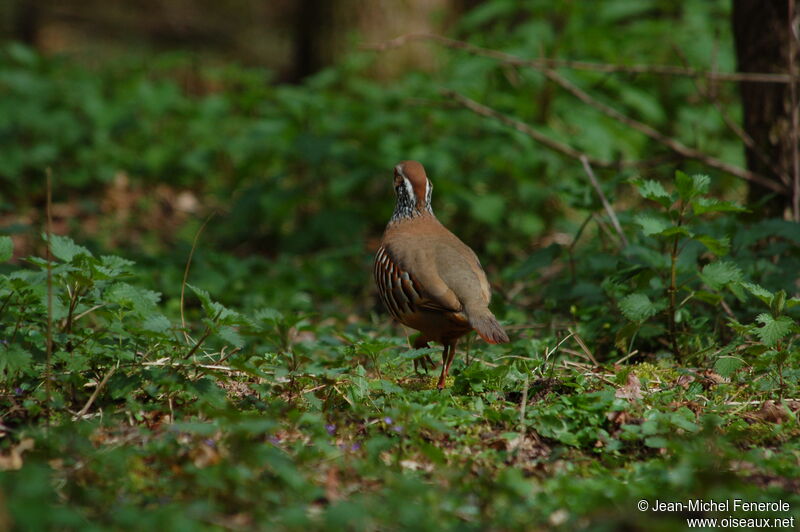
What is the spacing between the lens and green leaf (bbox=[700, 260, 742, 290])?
368 centimetres

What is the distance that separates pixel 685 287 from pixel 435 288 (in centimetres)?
121

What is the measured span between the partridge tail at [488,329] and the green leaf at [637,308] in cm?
62

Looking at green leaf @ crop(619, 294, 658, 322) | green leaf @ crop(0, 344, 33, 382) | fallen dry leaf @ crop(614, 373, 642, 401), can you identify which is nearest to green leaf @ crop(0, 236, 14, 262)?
green leaf @ crop(0, 344, 33, 382)

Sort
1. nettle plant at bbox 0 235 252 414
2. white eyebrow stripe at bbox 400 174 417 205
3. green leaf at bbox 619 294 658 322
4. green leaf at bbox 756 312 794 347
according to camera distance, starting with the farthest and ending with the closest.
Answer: white eyebrow stripe at bbox 400 174 417 205 < green leaf at bbox 619 294 658 322 < green leaf at bbox 756 312 794 347 < nettle plant at bbox 0 235 252 414

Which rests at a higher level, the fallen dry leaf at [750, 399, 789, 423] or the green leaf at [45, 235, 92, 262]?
the green leaf at [45, 235, 92, 262]

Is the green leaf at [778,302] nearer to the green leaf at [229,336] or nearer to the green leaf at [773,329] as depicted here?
the green leaf at [773,329]

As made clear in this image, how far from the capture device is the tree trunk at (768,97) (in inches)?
191

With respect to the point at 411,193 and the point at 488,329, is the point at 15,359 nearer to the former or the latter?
the point at 488,329

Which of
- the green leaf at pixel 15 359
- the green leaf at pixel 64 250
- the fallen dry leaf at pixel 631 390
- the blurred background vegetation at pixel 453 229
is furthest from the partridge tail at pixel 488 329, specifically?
the green leaf at pixel 15 359

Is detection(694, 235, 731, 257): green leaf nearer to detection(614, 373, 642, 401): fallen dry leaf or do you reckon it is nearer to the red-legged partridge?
detection(614, 373, 642, 401): fallen dry leaf

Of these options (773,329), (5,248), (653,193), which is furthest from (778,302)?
(5,248)

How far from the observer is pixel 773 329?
3.41m

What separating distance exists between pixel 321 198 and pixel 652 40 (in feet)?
11.8

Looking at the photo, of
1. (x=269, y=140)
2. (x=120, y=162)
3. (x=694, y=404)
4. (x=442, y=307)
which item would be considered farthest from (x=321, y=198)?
(x=694, y=404)
